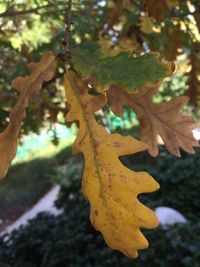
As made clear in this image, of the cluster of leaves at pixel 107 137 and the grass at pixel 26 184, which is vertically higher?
the cluster of leaves at pixel 107 137

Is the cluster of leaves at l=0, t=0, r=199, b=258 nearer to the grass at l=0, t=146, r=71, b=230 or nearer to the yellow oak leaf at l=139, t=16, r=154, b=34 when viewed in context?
the yellow oak leaf at l=139, t=16, r=154, b=34

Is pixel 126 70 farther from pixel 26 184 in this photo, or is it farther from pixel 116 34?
pixel 26 184

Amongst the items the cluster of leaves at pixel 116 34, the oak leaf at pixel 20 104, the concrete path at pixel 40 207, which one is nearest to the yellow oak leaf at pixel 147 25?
the cluster of leaves at pixel 116 34

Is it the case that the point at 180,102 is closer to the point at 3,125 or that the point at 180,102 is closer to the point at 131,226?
the point at 131,226

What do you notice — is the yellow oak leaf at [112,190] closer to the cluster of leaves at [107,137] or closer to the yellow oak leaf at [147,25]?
the cluster of leaves at [107,137]

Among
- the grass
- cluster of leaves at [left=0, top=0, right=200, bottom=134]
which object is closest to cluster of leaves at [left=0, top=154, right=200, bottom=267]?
cluster of leaves at [left=0, top=0, right=200, bottom=134]

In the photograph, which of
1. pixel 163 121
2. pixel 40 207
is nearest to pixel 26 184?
pixel 40 207
